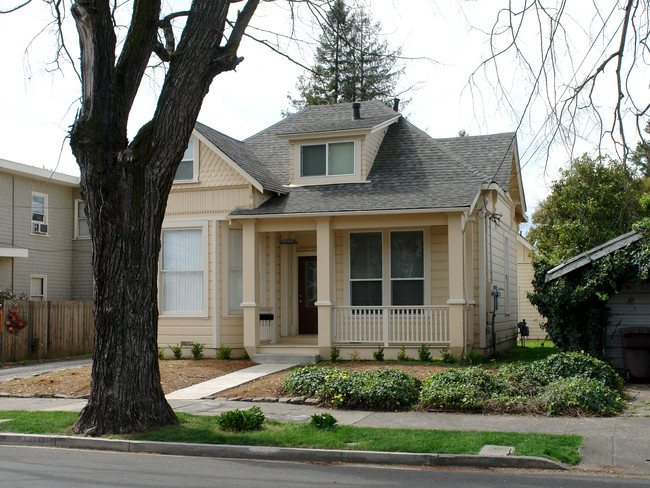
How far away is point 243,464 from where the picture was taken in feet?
26.5

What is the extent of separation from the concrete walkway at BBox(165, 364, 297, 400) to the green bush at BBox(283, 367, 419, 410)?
5.89ft

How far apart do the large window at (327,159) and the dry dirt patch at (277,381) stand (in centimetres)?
539

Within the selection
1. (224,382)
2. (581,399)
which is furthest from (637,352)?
(224,382)

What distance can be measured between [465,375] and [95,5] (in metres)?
7.98

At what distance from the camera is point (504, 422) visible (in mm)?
9992

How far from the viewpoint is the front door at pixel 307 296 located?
1972 centimetres

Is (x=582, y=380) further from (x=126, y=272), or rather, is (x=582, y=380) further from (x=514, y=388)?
(x=126, y=272)

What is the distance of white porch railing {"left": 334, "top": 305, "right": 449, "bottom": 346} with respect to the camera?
16.6 m

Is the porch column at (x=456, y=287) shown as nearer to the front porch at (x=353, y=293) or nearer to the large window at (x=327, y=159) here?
the front porch at (x=353, y=293)

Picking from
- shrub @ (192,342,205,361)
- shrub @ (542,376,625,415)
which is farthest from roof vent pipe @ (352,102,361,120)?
shrub @ (542,376,625,415)

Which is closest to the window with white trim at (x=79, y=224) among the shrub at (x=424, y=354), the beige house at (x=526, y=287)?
the shrub at (x=424, y=354)

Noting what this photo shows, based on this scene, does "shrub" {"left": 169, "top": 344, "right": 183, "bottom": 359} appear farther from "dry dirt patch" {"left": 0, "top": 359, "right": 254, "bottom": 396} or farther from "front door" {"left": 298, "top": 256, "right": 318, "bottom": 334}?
"front door" {"left": 298, "top": 256, "right": 318, "bottom": 334}

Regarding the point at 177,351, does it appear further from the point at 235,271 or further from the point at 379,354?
the point at 379,354

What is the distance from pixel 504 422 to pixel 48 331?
1702 centimetres
